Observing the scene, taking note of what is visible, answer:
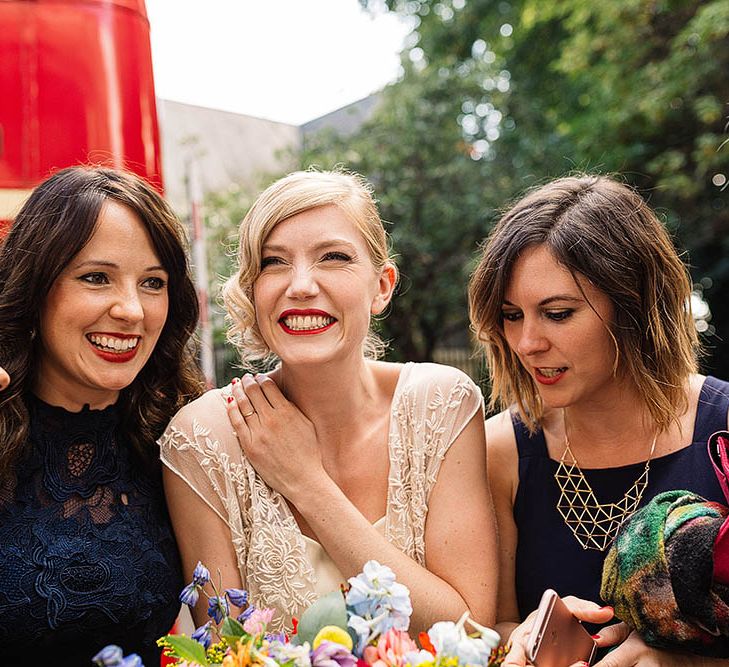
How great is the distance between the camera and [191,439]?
249 cm

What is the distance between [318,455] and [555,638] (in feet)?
3.33

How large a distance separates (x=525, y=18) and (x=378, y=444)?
897cm

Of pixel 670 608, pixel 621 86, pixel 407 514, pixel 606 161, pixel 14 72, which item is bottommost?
pixel 670 608

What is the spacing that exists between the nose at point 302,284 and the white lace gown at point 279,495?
474mm

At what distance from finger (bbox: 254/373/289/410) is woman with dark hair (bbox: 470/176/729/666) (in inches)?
25.3

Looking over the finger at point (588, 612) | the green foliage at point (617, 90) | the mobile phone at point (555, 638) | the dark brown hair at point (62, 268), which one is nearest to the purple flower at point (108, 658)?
the mobile phone at point (555, 638)

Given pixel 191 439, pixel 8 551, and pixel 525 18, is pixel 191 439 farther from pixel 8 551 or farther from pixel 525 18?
pixel 525 18

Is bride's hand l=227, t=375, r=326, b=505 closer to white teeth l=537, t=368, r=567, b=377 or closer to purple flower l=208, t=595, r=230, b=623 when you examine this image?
white teeth l=537, t=368, r=567, b=377

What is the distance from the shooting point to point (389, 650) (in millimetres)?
1188

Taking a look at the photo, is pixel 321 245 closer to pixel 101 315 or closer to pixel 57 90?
pixel 101 315

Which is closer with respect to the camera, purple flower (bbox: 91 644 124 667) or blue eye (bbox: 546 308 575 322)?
purple flower (bbox: 91 644 124 667)

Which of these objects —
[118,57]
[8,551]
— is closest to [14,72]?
[118,57]

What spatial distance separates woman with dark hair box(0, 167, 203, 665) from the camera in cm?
217

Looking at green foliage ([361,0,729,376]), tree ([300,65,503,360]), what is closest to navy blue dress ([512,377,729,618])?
green foliage ([361,0,729,376])
